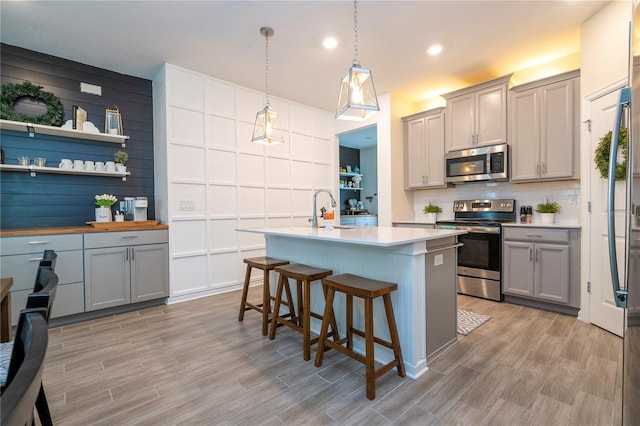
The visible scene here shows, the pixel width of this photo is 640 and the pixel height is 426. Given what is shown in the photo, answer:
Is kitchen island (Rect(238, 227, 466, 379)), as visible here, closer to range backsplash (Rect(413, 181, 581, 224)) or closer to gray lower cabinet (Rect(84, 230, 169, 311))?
gray lower cabinet (Rect(84, 230, 169, 311))

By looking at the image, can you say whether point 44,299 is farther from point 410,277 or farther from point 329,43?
point 329,43

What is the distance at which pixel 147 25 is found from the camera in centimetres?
289

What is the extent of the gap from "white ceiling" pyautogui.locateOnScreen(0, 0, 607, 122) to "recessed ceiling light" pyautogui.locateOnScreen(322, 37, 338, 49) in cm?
6

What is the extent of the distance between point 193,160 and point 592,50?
439cm

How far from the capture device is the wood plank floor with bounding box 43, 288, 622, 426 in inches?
65.6

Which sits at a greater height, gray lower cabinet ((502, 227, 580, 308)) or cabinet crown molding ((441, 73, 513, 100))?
cabinet crown molding ((441, 73, 513, 100))

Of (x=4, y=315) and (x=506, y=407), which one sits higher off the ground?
(x=4, y=315)

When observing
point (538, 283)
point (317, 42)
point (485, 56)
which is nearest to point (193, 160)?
point (317, 42)

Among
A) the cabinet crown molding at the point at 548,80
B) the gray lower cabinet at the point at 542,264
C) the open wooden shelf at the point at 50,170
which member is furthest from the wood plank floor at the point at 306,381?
the cabinet crown molding at the point at 548,80

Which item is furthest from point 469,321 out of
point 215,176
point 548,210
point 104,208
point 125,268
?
point 104,208

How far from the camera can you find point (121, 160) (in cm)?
366

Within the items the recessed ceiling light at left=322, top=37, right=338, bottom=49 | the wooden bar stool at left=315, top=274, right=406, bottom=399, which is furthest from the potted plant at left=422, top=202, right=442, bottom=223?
the wooden bar stool at left=315, top=274, right=406, bottom=399

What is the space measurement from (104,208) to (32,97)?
1.37 m

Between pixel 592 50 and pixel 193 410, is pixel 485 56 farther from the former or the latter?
pixel 193 410
